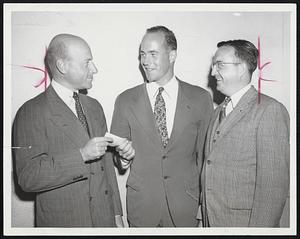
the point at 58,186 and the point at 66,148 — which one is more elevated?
the point at 66,148

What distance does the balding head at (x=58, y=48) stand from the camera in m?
2.80

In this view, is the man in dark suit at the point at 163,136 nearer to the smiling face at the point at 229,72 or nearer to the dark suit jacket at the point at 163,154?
the dark suit jacket at the point at 163,154

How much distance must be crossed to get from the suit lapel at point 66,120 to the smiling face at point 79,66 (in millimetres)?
168

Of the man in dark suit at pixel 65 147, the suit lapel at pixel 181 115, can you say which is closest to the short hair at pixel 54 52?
the man in dark suit at pixel 65 147

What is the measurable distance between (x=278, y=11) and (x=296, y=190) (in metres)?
1.42

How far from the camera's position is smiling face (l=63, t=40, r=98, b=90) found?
9.11 ft

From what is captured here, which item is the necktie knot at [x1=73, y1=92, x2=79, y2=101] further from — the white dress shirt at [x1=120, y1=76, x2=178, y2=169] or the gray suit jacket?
the gray suit jacket

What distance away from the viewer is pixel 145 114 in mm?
2887

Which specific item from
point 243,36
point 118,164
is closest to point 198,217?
point 118,164

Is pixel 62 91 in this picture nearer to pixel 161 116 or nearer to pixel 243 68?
pixel 161 116

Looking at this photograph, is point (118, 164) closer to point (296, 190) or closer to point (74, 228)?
point (74, 228)

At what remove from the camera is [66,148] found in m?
2.72

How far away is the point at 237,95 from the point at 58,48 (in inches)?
55.9

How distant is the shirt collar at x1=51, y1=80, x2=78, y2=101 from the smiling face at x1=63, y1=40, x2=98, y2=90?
47mm
